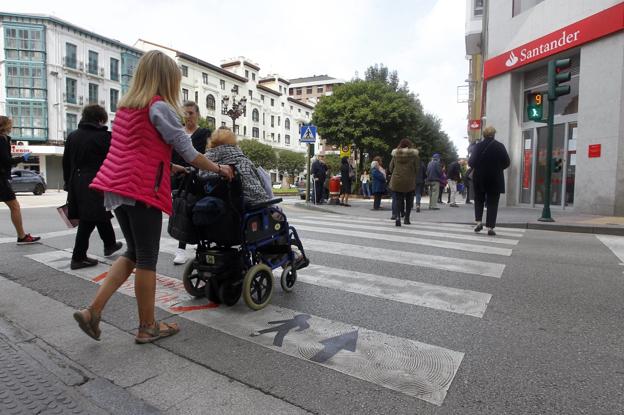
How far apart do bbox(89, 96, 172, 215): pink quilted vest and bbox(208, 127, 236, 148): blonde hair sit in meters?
0.85

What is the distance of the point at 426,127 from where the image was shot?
4475 cm

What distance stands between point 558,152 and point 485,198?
7193 millimetres

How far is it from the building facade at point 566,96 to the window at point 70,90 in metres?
38.5

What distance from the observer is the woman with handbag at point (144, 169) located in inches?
106

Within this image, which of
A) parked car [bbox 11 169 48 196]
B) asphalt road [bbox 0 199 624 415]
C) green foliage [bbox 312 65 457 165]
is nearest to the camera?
asphalt road [bbox 0 199 624 415]

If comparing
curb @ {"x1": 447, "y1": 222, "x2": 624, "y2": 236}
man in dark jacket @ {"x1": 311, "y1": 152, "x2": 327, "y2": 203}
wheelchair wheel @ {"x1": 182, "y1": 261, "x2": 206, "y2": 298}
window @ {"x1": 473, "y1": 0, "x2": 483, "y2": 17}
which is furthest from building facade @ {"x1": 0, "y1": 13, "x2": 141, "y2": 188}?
wheelchair wheel @ {"x1": 182, "y1": 261, "x2": 206, "y2": 298}

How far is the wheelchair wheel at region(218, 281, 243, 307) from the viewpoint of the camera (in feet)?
11.7

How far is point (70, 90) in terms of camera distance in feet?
135

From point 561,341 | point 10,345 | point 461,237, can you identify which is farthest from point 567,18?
point 10,345

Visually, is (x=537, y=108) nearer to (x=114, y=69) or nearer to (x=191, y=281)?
(x=191, y=281)

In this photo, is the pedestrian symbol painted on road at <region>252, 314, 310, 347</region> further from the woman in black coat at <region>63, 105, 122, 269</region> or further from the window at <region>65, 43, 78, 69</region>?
the window at <region>65, 43, 78, 69</region>

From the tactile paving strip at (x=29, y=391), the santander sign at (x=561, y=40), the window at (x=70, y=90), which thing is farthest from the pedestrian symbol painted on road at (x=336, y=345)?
the window at (x=70, y=90)

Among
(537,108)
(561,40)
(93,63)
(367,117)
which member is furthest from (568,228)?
(93,63)

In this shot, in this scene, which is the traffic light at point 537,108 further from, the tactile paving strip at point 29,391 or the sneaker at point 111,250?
the tactile paving strip at point 29,391
